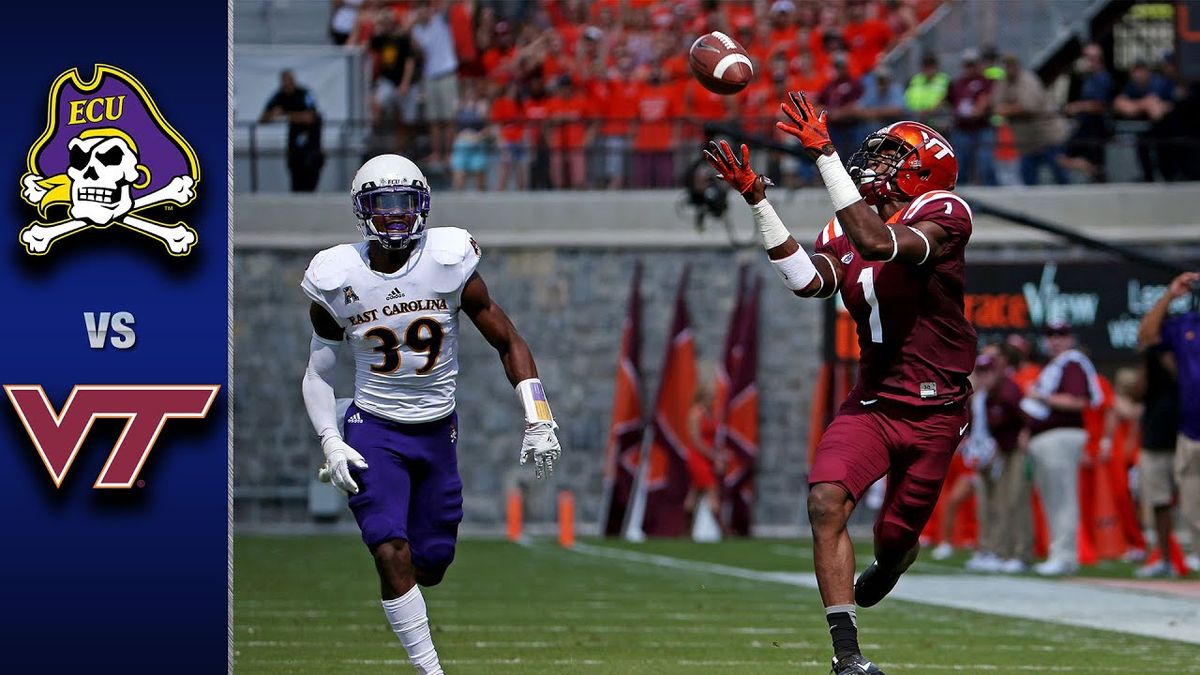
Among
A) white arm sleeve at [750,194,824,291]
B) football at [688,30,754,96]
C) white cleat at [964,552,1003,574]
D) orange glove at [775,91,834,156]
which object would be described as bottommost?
white cleat at [964,552,1003,574]

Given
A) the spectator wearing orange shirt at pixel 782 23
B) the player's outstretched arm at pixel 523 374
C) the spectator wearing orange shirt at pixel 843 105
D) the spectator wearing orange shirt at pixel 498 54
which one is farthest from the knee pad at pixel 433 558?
the spectator wearing orange shirt at pixel 498 54

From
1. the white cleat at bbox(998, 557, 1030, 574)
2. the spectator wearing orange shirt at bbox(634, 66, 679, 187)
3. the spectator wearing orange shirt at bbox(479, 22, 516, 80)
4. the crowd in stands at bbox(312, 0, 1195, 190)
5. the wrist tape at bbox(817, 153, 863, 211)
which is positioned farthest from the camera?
the spectator wearing orange shirt at bbox(479, 22, 516, 80)

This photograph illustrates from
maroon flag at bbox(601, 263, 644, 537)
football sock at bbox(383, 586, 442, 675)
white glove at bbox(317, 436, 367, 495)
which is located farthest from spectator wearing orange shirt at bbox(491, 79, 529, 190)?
football sock at bbox(383, 586, 442, 675)

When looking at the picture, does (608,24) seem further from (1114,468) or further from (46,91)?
(46,91)

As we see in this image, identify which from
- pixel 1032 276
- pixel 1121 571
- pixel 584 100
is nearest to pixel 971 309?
pixel 1032 276

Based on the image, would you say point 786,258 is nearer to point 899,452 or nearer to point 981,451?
point 899,452

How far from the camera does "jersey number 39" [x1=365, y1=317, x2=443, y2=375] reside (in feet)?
24.3

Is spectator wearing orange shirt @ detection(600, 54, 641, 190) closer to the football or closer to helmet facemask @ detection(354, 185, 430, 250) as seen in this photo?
the football

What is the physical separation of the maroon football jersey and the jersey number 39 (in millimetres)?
1494

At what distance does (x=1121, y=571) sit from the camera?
1530 centimetres

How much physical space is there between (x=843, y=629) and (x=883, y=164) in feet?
5.94

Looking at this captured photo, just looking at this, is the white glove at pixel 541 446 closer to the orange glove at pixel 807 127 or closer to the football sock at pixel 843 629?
the football sock at pixel 843 629

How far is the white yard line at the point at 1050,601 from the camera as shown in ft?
34.8

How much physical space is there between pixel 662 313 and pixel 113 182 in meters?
14.9
